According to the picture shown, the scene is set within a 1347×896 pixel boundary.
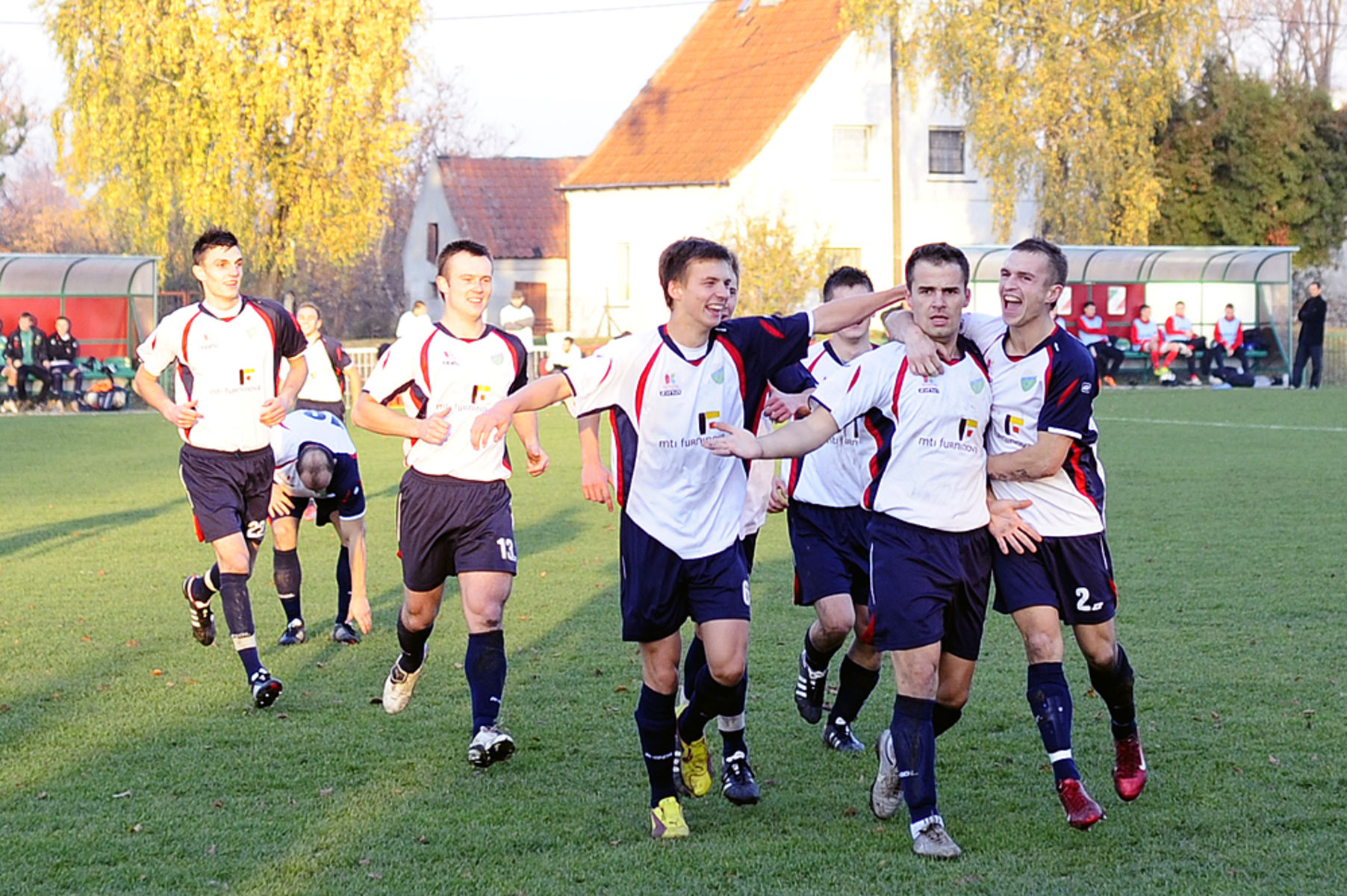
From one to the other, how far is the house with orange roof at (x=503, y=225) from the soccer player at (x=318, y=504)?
44.1 meters

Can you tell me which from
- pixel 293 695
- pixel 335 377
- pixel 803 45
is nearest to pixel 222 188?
pixel 803 45

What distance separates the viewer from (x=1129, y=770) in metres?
5.32

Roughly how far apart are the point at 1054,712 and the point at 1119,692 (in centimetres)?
35

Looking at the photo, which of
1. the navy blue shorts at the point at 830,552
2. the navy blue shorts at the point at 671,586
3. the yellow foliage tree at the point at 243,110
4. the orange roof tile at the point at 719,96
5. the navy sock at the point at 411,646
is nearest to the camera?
the navy blue shorts at the point at 671,586

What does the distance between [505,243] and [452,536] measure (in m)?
50.3

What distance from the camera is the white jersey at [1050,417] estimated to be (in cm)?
509

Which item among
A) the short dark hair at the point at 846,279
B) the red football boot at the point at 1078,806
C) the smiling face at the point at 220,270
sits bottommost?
the red football boot at the point at 1078,806

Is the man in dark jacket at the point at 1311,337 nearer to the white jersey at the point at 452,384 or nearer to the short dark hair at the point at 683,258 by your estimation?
the white jersey at the point at 452,384

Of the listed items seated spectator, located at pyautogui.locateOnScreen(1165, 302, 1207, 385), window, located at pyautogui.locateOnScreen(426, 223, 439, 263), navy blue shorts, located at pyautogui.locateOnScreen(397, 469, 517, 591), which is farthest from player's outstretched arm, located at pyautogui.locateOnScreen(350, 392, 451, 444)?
window, located at pyautogui.locateOnScreen(426, 223, 439, 263)

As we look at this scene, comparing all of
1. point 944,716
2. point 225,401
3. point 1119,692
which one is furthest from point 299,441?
point 1119,692

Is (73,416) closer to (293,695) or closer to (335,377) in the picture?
(335,377)

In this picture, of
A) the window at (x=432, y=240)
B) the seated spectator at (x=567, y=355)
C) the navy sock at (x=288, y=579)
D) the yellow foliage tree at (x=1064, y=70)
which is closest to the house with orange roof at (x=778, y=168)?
the yellow foliage tree at (x=1064, y=70)

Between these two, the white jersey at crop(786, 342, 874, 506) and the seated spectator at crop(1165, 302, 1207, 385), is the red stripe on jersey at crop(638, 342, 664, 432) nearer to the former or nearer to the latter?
the white jersey at crop(786, 342, 874, 506)

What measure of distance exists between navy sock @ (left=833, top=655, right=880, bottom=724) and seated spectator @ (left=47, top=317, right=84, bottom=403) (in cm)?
2383
